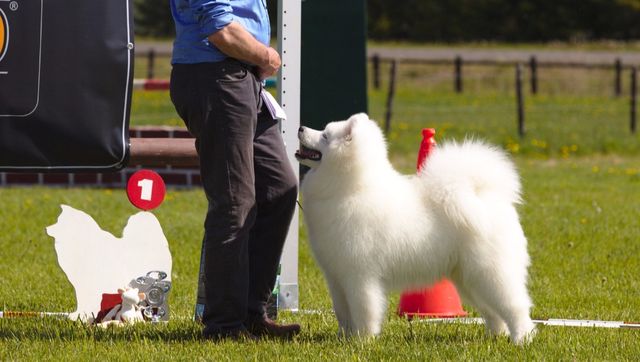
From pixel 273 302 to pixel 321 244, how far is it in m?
0.89

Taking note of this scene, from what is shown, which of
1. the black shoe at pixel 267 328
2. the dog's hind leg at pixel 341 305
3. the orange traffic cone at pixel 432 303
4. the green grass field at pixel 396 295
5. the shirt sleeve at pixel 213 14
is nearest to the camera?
the shirt sleeve at pixel 213 14

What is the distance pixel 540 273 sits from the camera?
780 cm

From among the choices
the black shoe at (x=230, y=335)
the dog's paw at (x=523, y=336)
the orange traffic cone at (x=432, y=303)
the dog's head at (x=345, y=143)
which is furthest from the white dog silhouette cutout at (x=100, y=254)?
the dog's paw at (x=523, y=336)

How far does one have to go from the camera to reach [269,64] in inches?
199

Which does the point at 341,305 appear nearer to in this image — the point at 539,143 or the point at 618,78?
the point at 539,143

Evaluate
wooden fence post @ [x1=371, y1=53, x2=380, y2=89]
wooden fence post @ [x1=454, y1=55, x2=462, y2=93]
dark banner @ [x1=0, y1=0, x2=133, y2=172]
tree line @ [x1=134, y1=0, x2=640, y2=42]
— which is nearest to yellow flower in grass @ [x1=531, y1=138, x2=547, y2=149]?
wooden fence post @ [x1=454, y1=55, x2=462, y2=93]

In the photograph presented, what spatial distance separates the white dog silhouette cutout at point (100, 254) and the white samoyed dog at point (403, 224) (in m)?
1.17

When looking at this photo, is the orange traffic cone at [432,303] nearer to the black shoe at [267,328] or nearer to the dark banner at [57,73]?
the black shoe at [267,328]

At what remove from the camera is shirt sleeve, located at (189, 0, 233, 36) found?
4.77m

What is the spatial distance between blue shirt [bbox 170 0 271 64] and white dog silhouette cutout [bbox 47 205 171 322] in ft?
4.35

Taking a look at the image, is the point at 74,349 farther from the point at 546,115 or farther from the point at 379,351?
the point at 546,115

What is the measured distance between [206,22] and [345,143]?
0.88m

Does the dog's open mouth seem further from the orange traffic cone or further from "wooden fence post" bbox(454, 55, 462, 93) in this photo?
"wooden fence post" bbox(454, 55, 462, 93)

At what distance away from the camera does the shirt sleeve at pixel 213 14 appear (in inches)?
188
